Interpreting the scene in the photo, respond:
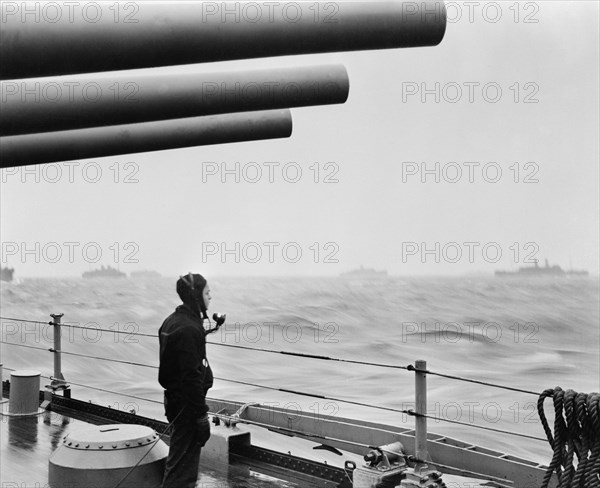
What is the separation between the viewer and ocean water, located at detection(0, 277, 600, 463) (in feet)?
75.7

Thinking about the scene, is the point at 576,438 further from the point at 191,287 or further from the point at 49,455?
the point at 49,455

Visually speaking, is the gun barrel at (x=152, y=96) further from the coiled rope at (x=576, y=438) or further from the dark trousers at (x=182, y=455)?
the coiled rope at (x=576, y=438)

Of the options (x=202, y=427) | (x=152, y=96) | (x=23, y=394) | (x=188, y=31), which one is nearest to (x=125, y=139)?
(x=152, y=96)

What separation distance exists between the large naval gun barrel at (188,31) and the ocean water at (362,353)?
7.97ft

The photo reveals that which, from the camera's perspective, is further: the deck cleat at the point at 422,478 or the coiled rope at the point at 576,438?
the deck cleat at the point at 422,478

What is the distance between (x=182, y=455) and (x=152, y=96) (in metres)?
1.72

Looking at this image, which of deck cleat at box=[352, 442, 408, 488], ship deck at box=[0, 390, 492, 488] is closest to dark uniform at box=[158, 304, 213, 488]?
ship deck at box=[0, 390, 492, 488]

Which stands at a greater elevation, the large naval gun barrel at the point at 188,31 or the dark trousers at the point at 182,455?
the large naval gun barrel at the point at 188,31

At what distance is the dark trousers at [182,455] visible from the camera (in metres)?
3.24

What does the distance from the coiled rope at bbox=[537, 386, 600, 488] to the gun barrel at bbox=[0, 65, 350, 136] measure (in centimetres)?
191

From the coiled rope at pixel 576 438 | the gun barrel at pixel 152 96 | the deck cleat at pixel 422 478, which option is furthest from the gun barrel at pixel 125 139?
the coiled rope at pixel 576 438

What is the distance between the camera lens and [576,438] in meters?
2.84

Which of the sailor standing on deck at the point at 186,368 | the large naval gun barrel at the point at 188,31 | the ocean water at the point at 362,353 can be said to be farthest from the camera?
the ocean water at the point at 362,353

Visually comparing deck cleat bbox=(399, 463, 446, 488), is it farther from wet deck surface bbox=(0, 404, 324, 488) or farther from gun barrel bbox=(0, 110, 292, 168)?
gun barrel bbox=(0, 110, 292, 168)
